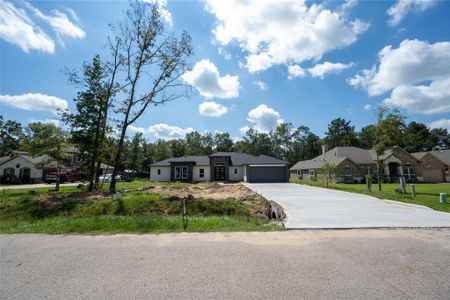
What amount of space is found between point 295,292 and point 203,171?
3082 centimetres

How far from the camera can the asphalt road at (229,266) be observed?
324 cm

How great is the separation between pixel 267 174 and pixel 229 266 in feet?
88.9

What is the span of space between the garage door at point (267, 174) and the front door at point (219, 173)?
5.03m

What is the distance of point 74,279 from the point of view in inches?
144

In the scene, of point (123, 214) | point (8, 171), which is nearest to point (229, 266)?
point (123, 214)

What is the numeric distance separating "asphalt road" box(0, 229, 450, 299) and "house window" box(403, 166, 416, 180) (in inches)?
1333

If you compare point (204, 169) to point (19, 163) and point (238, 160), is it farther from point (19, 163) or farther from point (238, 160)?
point (19, 163)

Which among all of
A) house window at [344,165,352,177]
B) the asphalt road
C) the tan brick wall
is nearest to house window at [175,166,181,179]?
house window at [344,165,352,177]

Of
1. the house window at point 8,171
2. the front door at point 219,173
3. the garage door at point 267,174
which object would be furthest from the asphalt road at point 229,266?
the house window at point 8,171

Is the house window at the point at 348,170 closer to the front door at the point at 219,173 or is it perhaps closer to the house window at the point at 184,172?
the front door at the point at 219,173

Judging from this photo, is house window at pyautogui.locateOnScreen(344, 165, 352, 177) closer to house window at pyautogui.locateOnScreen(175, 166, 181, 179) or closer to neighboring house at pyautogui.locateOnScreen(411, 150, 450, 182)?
neighboring house at pyautogui.locateOnScreen(411, 150, 450, 182)

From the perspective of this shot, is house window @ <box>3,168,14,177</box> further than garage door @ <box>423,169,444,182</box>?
No

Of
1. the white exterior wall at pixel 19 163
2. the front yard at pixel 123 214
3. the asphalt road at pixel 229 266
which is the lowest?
the asphalt road at pixel 229 266

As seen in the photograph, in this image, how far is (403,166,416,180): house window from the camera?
3284cm
